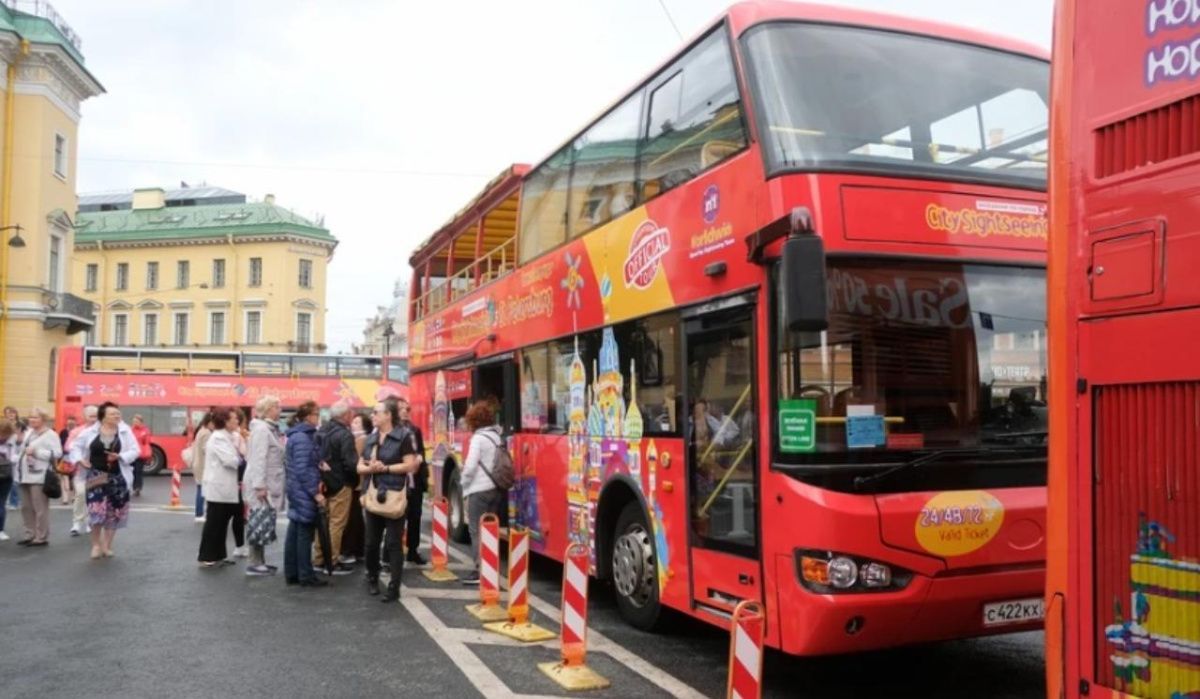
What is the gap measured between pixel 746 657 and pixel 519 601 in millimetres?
3390

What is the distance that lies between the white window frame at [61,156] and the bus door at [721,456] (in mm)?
40971

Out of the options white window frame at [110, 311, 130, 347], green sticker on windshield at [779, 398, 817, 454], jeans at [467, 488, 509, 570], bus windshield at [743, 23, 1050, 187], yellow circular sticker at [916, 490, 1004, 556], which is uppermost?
white window frame at [110, 311, 130, 347]

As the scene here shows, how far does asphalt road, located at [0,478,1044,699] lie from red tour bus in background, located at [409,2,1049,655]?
589 mm

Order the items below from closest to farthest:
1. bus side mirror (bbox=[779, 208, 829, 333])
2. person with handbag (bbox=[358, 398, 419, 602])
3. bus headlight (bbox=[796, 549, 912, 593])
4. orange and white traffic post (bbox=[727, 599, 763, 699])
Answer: orange and white traffic post (bbox=[727, 599, 763, 699]), bus side mirror (bbox=[779, 208, 829, 333]), bus headlight (bbox=[796, 549, 912, 593]), person with handbag (bbox=[358, 398, 419, 602])

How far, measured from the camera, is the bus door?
5.81 m

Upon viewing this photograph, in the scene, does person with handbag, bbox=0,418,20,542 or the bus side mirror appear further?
person with handbag, bbox=0,418,20,542

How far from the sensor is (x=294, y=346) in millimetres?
69438

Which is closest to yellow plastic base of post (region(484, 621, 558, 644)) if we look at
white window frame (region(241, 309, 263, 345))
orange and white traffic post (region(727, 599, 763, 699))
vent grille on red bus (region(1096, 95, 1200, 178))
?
orange and white traffic post (region(727, 599, 763, 699))

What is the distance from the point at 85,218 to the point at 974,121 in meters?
78.3

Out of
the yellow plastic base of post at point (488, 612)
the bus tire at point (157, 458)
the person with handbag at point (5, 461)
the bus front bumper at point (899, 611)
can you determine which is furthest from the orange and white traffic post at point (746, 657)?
the bus tire at point (157, 458)

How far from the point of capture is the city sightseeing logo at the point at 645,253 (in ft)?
23.2

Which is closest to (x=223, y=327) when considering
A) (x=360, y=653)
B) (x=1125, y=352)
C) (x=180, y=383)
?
(x=180, y=383)

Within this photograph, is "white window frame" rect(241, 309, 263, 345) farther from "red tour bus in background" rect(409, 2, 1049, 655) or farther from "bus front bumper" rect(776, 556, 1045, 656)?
"bus front bumper" rect(776, 556, 1045, 656)

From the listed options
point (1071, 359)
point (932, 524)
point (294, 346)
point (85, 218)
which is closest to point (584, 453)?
point (932, 524)
